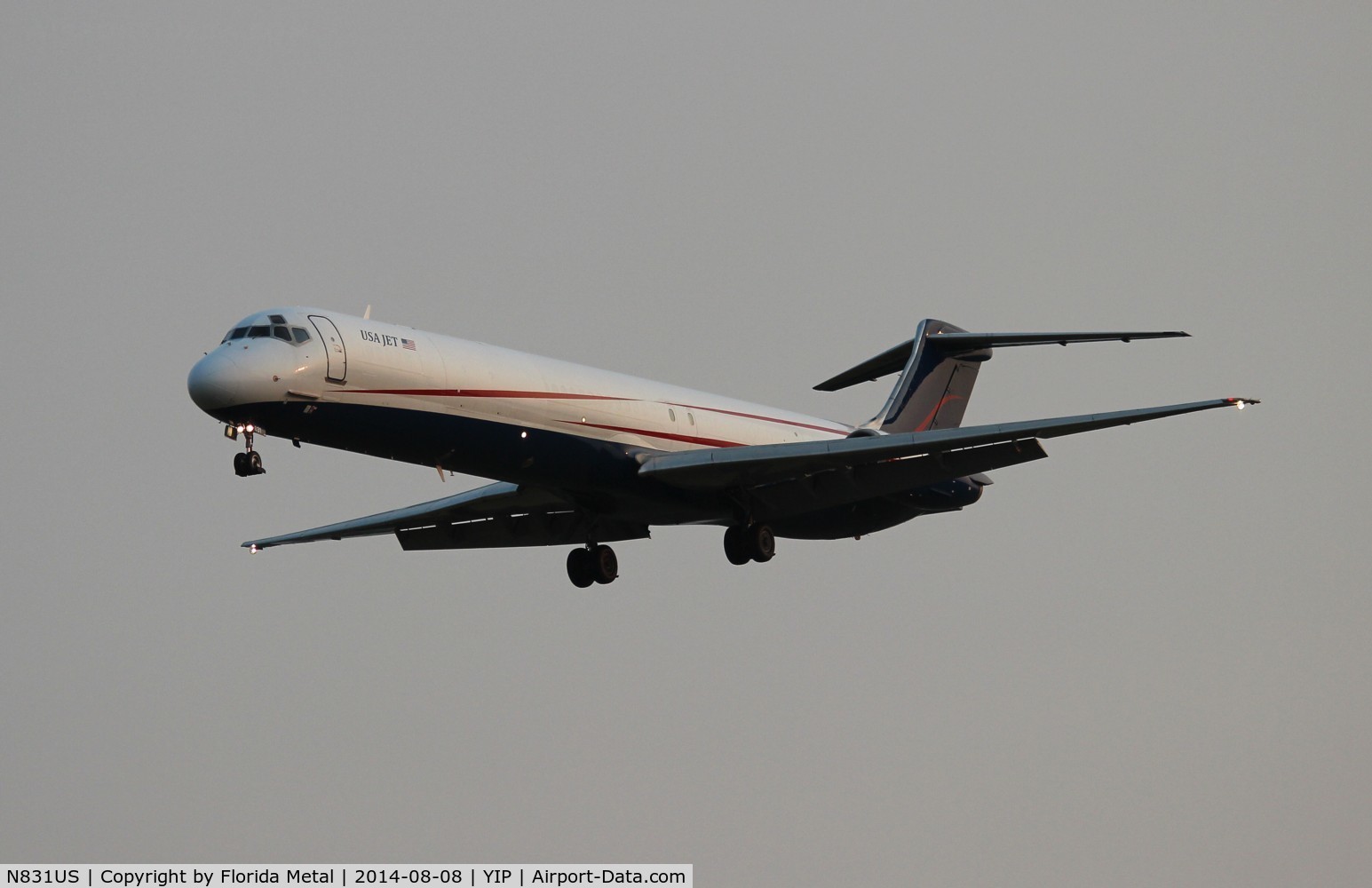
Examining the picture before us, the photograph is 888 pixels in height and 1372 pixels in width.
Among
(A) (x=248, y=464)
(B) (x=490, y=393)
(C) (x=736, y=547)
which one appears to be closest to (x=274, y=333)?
(A) (x=248, y=464)

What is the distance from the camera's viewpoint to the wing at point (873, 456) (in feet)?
88.9

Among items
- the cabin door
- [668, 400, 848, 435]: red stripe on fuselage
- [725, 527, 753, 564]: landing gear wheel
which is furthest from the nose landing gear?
[725, 527, 753, 564]: landing gear wheel

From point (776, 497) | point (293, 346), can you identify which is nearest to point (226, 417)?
point (293, 346)

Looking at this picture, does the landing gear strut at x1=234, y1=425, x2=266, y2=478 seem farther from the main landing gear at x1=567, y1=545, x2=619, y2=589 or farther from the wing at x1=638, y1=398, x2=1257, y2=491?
the main landing gear at x1=567, y1=545, x2=619, y2=589

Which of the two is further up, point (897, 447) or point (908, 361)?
point (908, 361)

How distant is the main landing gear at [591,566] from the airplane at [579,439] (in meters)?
0.03

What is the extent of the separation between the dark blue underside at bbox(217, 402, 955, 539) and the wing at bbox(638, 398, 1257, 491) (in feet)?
1.88

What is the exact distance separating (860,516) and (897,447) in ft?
16.6

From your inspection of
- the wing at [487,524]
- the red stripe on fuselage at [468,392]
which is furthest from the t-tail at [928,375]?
the red stripe on fuselage at [468,392]

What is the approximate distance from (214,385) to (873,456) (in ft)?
34.5

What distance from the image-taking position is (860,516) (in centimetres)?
3250

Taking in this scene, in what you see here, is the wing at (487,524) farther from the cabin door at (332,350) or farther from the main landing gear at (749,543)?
the cabin door at (332,350)

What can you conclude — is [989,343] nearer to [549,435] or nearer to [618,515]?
[618,515]

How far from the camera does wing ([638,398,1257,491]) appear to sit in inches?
1067
